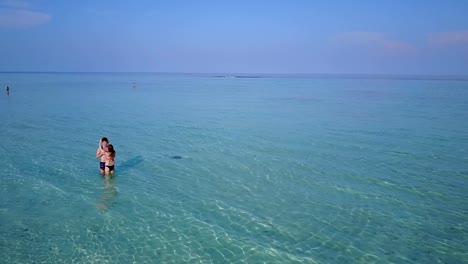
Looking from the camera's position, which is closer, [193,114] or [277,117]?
[277,117]

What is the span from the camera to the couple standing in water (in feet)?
52.4

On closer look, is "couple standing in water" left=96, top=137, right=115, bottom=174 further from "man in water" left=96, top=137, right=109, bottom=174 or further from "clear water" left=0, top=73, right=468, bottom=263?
"clear water" left=0, top=73, right=468, bottom=263

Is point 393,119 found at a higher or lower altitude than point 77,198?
higher

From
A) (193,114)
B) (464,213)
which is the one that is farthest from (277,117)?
(464,213)

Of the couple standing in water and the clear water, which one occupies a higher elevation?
the couple standing in water

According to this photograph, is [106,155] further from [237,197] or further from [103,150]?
[237,197]

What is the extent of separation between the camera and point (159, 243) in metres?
10.6

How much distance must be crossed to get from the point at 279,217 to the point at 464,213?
6.71 meters

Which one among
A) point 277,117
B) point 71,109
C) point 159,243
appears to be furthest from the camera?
point 71,109

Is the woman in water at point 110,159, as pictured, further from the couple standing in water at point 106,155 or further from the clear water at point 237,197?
the clear water at point 237,197

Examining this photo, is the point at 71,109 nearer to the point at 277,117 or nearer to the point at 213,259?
the point at 277,117

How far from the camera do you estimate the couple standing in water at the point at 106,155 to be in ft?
52.4

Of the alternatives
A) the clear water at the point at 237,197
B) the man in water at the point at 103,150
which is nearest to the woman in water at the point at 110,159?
the man in water at the point at 103,150

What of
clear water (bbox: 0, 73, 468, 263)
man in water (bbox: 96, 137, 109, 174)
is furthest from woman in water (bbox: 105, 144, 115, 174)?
clear water (bbox: 0, 73, 468, 263)
